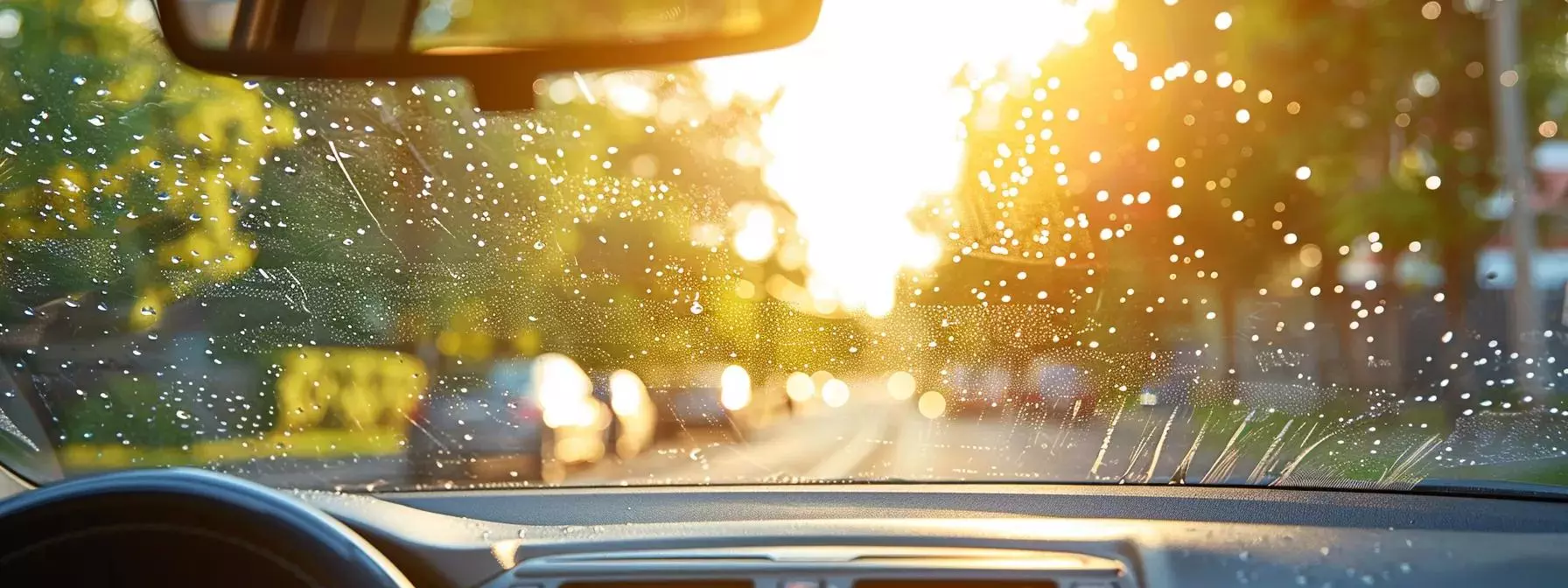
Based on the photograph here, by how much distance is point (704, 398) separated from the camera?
185 inches

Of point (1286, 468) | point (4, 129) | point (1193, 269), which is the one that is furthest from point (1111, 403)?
point (4, 129)

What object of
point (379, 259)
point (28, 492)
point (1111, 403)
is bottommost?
point (1111, 403)

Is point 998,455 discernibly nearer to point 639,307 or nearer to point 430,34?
point 639,307

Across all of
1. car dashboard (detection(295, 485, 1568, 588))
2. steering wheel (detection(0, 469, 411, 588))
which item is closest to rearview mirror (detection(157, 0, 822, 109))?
steering wheel (detection(0, 469, 411, 588))

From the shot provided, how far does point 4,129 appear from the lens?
14.4 feet

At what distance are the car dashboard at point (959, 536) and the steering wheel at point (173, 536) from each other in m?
0.61

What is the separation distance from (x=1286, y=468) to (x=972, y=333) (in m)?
1.11

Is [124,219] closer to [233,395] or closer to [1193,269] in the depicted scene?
[233,395]

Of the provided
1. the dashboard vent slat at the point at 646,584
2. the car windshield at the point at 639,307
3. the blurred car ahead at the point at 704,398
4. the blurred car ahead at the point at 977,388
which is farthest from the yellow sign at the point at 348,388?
the blurred car ahead at the point at 977,388

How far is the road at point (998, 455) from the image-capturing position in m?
3.64

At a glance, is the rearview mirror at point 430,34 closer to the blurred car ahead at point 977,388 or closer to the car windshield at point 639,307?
the car windshield at point 639,307

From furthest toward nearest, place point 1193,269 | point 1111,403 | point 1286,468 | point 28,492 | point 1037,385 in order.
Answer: point 1193,269
point 1037,385
point 1111,403
point 1286,468
point 28,492

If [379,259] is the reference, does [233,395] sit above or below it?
below

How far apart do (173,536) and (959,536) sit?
1.84m
